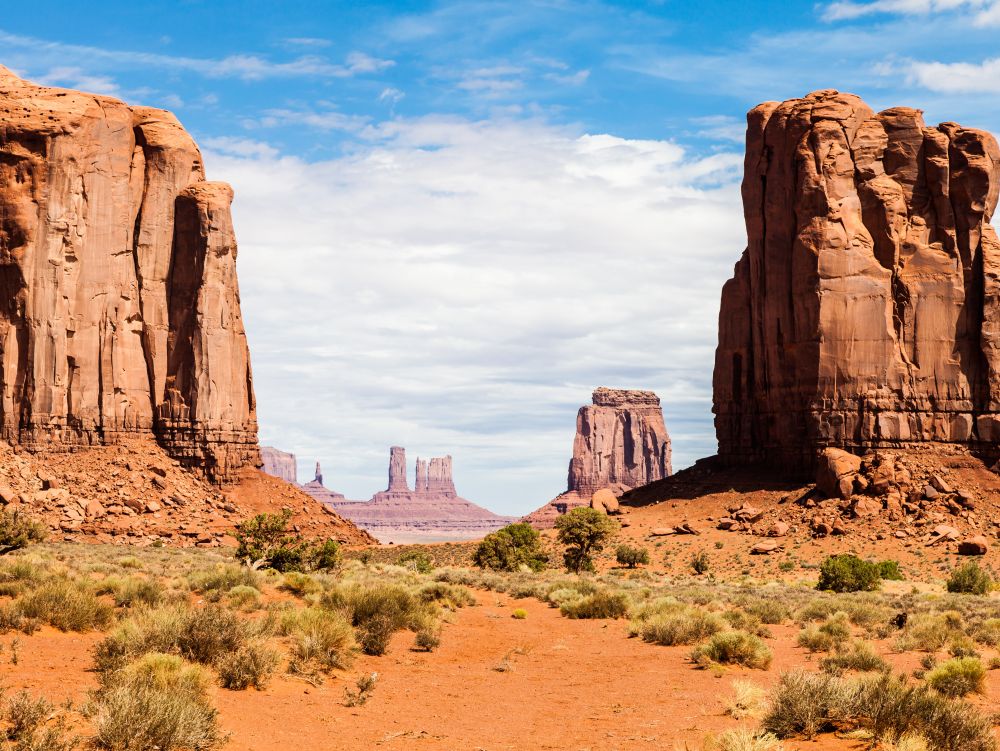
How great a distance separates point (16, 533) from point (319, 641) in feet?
83.2

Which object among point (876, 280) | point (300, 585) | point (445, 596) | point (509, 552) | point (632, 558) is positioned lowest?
point (632, 558)

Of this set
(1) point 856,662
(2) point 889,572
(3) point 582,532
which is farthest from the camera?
(3) point 582,532

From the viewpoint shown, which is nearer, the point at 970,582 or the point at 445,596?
the point at 445,596

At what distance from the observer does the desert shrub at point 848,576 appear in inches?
1534

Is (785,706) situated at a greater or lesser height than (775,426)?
lesser

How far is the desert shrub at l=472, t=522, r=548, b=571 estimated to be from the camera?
50000mm

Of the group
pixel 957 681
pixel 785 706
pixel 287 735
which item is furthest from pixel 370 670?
pixel 957 681

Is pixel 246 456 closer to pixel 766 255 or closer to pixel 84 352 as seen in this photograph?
pixel 84 352

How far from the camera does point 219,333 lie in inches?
2702

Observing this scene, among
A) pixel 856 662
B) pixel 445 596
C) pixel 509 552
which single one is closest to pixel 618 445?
pixel 509 552

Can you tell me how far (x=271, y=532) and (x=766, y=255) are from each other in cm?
3993

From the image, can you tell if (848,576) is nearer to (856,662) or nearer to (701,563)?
(701,563)

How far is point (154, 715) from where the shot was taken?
10.8 meters

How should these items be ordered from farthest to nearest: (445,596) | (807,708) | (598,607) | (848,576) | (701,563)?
(701,563) < (848,576) < (445,596) < (598,607) < (807,708)
